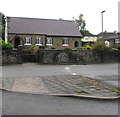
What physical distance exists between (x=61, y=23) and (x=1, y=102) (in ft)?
124

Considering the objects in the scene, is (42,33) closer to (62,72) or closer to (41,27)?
(41,27)

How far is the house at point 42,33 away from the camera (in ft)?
114

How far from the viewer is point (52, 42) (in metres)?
37.8

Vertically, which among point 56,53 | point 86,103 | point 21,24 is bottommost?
point 86,103

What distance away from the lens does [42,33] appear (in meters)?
36.2

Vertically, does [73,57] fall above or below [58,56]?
below

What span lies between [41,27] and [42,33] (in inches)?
113

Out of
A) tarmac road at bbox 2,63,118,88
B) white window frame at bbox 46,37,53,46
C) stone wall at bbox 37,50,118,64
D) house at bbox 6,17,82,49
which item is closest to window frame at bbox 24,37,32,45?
house at bbox 6,17,82,49

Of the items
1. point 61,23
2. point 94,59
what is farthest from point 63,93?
point 61,23

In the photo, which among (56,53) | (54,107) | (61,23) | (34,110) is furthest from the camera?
(61,23)

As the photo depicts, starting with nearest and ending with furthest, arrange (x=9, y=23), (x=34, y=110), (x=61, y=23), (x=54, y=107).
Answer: (x=34, y=110) → (x=54, y=107) → (x=9, y=23) → (x=61, y=23)

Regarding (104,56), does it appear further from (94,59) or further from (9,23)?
(9,23)

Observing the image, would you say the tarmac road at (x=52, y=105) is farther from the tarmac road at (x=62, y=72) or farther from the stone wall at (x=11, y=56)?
the stone wall at (x=11, y=56)

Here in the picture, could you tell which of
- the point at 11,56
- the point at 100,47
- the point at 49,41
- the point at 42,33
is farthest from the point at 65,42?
the point at 11,56
